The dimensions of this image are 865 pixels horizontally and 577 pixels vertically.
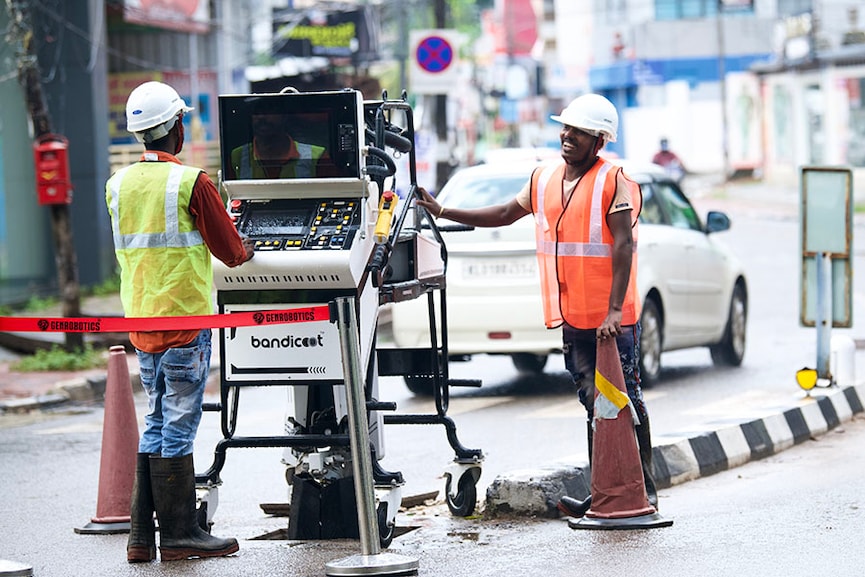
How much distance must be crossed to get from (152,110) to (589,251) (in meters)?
2.01

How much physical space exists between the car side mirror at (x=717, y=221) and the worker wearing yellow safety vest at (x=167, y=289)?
6731mm

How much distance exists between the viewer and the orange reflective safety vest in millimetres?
7297

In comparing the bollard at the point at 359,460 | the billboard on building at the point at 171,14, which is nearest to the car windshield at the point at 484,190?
the bollard at the point at 359,460

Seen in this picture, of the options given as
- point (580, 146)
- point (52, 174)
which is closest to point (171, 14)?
point (52, 174)

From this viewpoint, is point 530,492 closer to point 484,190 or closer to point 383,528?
point 383,528

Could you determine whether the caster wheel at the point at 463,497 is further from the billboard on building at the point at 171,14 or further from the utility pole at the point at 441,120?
the billboard on building at the point at 171,14

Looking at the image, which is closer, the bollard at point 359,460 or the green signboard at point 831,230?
the bollard at point 359,460

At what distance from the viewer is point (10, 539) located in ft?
25.2

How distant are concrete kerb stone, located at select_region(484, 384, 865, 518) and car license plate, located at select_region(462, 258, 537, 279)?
93.1 inches

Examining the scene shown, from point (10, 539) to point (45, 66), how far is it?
1555cm

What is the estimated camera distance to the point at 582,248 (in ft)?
24.1

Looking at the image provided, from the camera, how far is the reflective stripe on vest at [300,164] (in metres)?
6.89

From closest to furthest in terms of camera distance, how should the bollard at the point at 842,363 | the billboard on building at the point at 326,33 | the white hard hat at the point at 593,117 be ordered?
the white hard hat at the point at 593,117, the bollard at the point at 842,363, the billboard on building at the point at 326,33

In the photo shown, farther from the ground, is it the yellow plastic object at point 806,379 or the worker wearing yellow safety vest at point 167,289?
the worker wearing yellow safety vest at point 167,289
